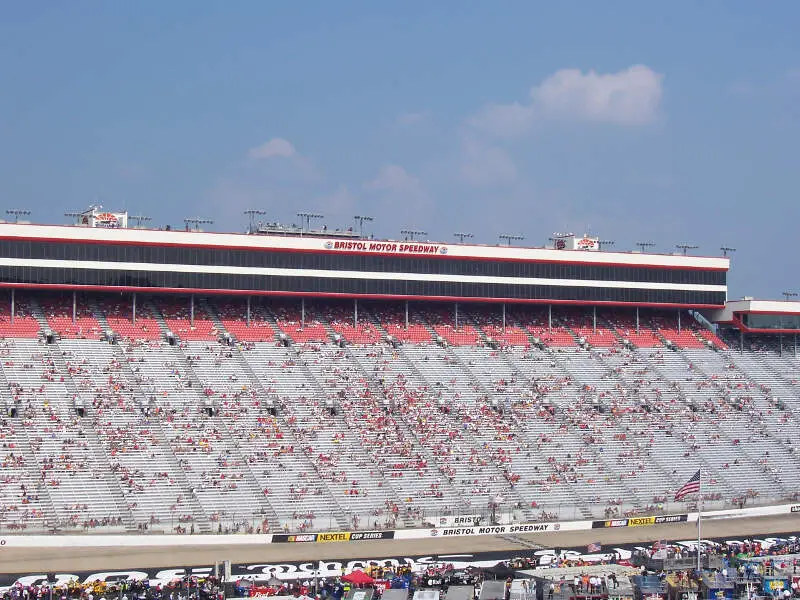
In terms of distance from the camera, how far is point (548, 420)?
269ft

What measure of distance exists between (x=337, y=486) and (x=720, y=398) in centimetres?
3495

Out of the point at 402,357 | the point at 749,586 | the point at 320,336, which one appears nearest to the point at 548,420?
the point at 402,357

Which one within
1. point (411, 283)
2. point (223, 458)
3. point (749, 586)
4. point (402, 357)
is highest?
point (411, 283)

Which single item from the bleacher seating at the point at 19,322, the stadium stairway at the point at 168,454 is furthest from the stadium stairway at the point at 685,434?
the bleacher seating at the point at 19,322

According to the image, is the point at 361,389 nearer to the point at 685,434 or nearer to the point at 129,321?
the point at 129,321

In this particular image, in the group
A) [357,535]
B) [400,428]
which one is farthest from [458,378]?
[357,535]

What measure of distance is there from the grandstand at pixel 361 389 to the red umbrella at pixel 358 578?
14.8 m

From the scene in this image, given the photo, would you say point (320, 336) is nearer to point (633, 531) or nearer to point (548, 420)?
point (548, 420)

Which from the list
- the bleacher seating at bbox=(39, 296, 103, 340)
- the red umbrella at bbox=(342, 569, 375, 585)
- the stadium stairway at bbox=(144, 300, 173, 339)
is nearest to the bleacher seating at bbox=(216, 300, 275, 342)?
the stadium stairway at bbox=(144, 300, 173, 339)

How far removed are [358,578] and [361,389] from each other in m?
29.5

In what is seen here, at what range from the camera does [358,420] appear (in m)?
76.9

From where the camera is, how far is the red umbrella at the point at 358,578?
2029 inches

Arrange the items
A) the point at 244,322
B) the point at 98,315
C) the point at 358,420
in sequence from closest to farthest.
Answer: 1. the point at 358,420
2. the point at 98,315
3. the point at 244,322

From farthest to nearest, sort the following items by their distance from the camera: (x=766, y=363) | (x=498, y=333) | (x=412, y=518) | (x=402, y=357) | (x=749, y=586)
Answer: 1. (x=766, y=363)
2. (x=498, y=333)
3. (x=402, y=357)
4. (x=412, y=518)
5. (x=749, y=586)
